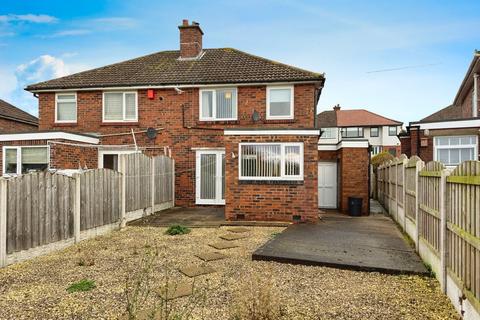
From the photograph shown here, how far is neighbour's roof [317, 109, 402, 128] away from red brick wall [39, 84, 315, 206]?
3335 cm

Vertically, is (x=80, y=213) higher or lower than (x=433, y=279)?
higher

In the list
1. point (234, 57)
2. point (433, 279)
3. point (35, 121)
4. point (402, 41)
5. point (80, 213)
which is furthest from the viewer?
point (35, 121)

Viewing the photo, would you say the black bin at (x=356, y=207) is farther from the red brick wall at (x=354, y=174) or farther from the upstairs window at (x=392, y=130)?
the upstairs window at (x=392, y=130)

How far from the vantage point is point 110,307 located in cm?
427

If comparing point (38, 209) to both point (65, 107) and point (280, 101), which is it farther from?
point (65, 107)

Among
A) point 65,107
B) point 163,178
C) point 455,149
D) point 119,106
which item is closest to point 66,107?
point 65,107

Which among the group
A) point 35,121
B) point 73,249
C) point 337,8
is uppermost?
point 337,8

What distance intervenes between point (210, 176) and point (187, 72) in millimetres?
5037

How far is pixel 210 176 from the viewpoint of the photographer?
14.8m

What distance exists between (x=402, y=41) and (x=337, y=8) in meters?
4.75

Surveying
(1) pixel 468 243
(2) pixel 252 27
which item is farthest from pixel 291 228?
(2) pixel 252 27

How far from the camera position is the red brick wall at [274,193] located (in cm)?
1038

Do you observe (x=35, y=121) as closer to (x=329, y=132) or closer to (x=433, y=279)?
(x=433, y=279)

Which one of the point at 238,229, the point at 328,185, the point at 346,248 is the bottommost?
the point at 238,229
